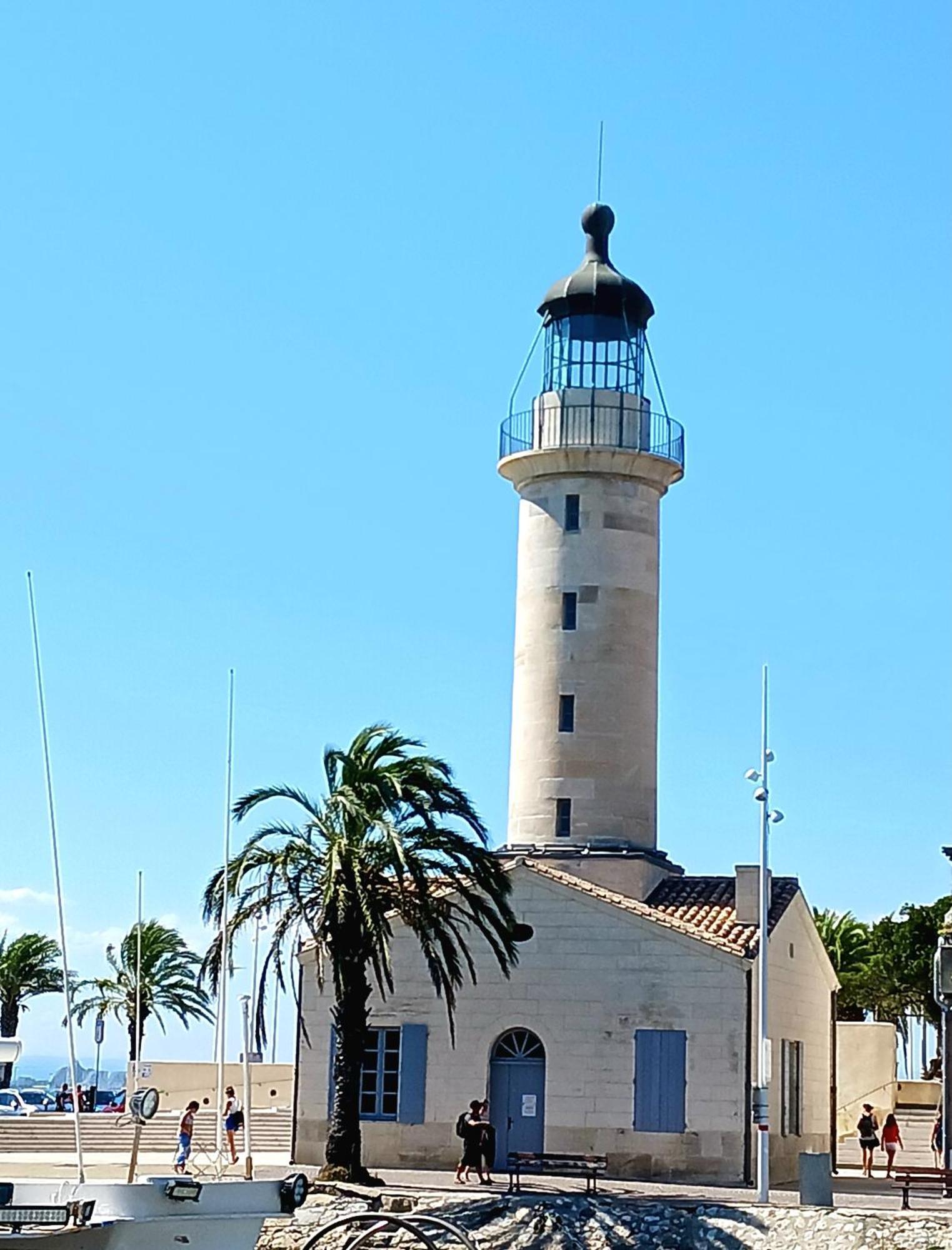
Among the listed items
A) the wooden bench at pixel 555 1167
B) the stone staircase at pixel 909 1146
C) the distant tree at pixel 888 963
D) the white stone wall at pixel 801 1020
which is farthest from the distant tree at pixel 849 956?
the wooden bench at pixel 555 1167

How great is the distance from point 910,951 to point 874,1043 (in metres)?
10.3

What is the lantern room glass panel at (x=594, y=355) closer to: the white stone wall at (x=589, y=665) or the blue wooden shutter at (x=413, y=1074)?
the white stone wall at (x=589, y=665)

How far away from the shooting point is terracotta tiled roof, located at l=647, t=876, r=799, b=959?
3494cm

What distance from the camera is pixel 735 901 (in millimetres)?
36531

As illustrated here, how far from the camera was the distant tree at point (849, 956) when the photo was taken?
65.4 meters

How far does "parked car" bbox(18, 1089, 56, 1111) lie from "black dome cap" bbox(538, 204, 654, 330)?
2527 cm

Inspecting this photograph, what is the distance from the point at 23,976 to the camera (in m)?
57.4

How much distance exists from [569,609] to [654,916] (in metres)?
8.11

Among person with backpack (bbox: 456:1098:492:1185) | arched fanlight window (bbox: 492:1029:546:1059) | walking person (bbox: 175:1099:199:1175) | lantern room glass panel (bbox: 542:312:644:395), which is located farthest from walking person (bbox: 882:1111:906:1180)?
lantern room glass panel (bbox: 542:312:644:395)

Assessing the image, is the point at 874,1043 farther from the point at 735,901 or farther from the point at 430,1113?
the point at 430,1113

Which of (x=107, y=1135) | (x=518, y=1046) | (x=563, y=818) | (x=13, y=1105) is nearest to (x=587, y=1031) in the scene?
(x=518, y=1046)

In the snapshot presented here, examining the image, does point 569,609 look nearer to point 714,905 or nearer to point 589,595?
point 589,595

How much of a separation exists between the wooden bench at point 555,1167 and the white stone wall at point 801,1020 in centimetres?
388

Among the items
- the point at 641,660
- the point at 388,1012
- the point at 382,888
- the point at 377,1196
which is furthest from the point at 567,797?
the point at 377,1196
